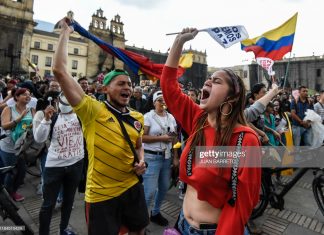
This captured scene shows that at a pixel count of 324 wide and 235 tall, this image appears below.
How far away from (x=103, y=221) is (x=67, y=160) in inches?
53.8

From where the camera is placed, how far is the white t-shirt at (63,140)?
3383mm

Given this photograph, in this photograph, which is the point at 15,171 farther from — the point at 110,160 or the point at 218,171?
the point at 218,171

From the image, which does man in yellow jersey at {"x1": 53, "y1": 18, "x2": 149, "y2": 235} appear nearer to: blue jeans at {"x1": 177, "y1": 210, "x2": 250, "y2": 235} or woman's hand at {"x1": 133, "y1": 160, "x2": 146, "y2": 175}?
woman's hand at {"x1": 133, "y1": 160, "x2": 146, "y2": 175}

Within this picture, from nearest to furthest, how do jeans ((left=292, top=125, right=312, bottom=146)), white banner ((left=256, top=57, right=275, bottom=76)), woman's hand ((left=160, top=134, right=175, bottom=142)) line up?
1. woman's hand ((left=160, top=134, right=175, bottom=142))
2. white banner ((left=256, top=57, right=275, bottom=76))
3. jeans ((left=292, top=125, right=312, bottom=146))

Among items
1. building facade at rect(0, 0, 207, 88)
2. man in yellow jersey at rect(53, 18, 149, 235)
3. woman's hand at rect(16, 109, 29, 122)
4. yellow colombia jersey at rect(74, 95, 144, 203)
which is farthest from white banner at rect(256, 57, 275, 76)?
building facade at rect(0, 0, 207, 88)

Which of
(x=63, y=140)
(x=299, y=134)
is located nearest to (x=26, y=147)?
(x=63, y=140)

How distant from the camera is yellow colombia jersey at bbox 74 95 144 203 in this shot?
2451 millimetres

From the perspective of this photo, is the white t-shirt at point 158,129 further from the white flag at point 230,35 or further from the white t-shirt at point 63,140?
the white flag at point 230,35

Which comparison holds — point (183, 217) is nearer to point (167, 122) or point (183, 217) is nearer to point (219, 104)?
point (219, 104)

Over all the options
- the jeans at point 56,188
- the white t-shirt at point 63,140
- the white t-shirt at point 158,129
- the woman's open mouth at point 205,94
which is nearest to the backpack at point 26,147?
the white t-shirt at point 63,140

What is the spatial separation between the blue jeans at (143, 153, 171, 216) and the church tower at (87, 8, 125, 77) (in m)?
59.1

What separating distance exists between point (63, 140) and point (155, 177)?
4.87 ft

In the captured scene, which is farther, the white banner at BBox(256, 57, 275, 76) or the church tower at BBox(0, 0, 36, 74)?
the church tower at BBox(0, 0, 36, 74)

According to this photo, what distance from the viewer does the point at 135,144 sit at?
2.77 metres
